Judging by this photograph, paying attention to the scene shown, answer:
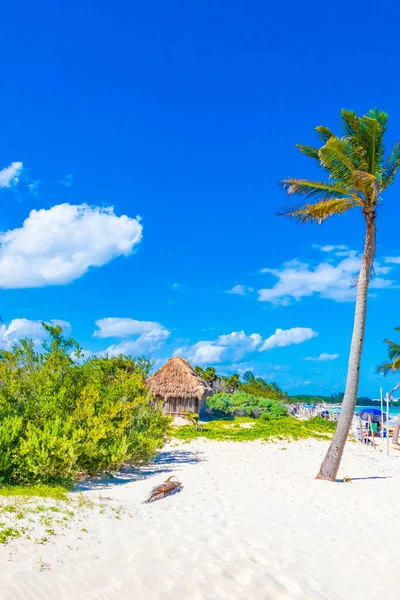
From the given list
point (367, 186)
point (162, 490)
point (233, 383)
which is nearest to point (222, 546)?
point (162, 490)

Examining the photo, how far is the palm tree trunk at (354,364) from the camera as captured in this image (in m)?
12.0

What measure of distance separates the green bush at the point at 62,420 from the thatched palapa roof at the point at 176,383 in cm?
1702

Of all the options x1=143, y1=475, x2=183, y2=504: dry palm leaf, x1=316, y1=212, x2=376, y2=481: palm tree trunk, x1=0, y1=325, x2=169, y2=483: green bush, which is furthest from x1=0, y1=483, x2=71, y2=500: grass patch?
x1=316, y1=212, x2=376, y2=481: palm tree trunk

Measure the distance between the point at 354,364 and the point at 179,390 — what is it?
21.1m

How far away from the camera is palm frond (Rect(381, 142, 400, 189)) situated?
40.1 ft

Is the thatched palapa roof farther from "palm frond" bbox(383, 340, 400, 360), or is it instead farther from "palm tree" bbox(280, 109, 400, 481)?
"palm tree" bbox(280, 109, 400, 481)

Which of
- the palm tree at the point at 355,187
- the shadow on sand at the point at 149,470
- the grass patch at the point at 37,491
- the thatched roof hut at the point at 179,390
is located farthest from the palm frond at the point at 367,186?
the thatched roof hut at the point at 179,390

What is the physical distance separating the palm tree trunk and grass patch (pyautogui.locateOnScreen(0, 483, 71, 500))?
6669 mm

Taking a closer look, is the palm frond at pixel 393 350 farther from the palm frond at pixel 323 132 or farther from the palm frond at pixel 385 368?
the palm frond at pixel 323 132

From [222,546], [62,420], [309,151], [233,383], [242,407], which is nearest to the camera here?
[222,546]

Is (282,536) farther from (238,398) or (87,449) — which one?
(238,398)

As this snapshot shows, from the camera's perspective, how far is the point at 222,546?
19.2ft

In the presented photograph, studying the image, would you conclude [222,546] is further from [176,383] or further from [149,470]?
[176,383]

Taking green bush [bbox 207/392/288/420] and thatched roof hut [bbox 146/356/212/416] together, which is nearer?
thatched roof hut [bbox 146/356/212/416]
